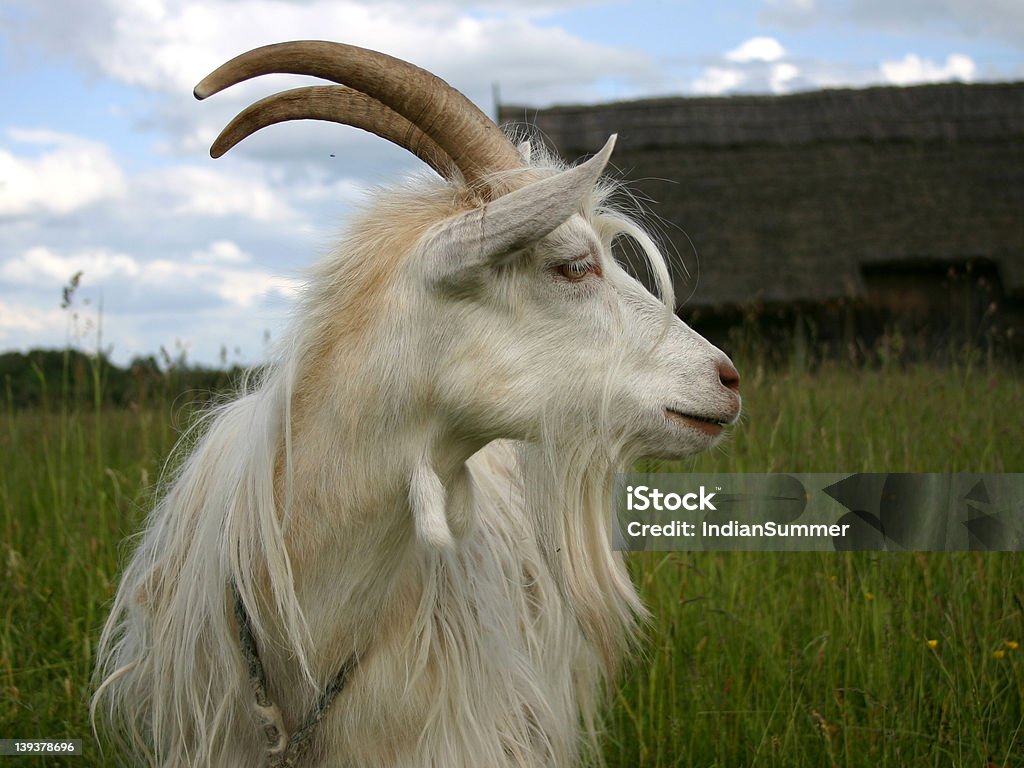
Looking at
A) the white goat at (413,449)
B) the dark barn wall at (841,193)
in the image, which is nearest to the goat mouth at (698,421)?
the white goat at (413,449)

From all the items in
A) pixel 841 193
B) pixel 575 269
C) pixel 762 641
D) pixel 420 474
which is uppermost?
pixel 841 193

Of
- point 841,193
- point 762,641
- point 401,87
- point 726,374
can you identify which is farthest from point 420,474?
point 841,193

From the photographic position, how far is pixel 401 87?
6.32 feet

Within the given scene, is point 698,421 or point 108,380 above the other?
point 108,380

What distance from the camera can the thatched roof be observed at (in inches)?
508

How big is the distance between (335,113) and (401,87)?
0.19m

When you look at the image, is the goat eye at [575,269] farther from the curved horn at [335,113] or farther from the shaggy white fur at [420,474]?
the curved horn at [335,113]

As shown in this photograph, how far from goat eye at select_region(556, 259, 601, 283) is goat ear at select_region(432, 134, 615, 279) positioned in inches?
6.5

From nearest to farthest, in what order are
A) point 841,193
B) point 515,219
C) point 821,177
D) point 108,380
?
point 515,219 → point 108,380 → point 841,193 → point 821,177

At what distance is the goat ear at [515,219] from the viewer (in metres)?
1.69

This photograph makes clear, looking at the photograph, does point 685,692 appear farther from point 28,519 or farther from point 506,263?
point 28,519

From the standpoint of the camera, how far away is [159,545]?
2.34 m

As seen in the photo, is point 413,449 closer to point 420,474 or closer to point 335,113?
point 420,474

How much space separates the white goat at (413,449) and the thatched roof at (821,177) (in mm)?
10438
